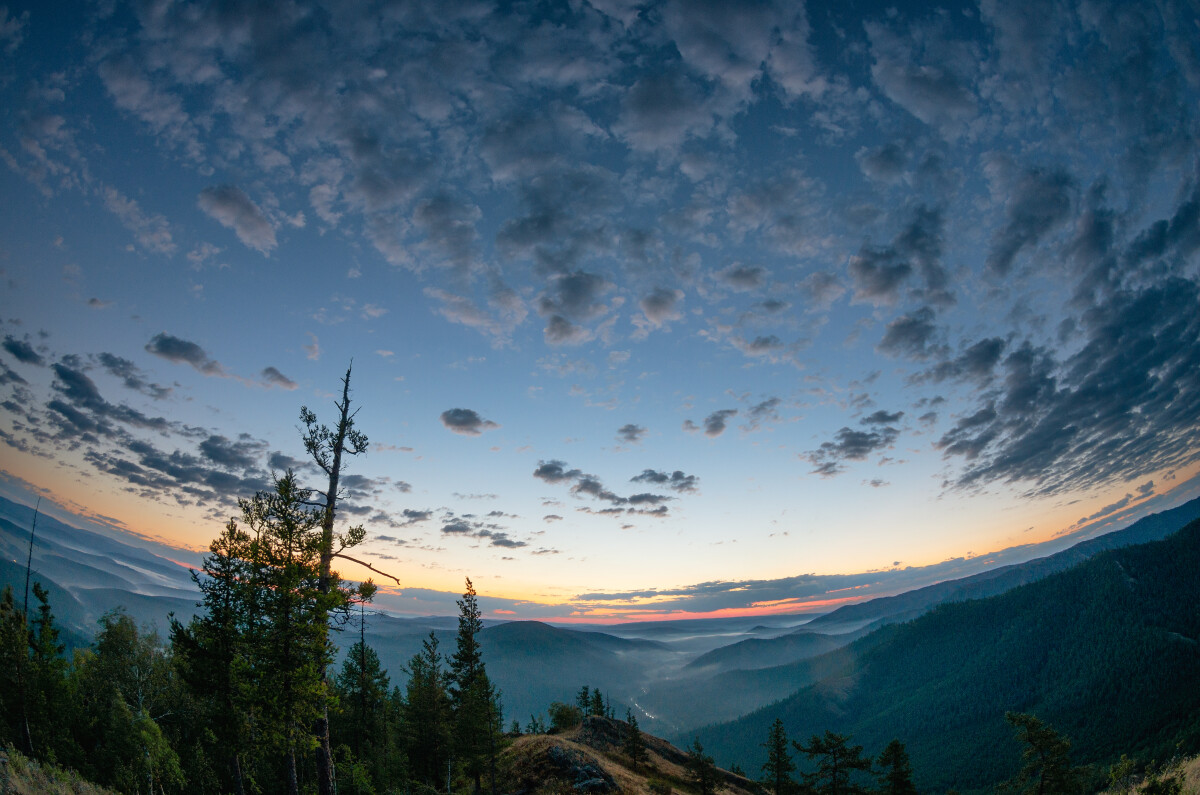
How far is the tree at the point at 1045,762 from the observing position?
39.5m

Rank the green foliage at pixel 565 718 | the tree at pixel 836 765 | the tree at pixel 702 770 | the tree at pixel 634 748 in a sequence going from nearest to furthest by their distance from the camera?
the tree at pixel 836 765
the tree at pixel 702 770
the tree at pixel 634 748
the green foliage at pixel 565 718

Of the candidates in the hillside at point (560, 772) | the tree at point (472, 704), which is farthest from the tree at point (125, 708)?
the hillside at point (560, 772)

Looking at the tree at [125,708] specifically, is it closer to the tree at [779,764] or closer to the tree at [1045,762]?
the tree at [779,764]

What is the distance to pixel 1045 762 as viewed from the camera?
39.9 metres

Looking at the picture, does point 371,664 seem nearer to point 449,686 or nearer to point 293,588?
point 449,686

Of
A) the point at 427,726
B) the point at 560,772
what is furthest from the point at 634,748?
the point at 427,726

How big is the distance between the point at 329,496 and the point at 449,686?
36.6 m

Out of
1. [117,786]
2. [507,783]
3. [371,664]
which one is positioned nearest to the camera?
[117,786]

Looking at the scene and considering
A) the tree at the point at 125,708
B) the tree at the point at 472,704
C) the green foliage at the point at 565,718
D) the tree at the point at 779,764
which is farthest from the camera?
the green foliage at the point at 565,718

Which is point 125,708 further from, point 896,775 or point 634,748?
point 896,775

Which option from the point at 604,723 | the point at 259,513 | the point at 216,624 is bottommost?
the point at 604,723

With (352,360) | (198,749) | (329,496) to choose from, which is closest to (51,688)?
(198,749)

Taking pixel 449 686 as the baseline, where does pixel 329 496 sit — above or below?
above

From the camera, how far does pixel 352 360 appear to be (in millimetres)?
17938
